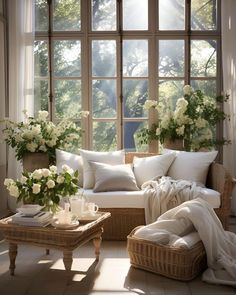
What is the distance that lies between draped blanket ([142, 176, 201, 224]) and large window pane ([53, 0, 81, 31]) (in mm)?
2484

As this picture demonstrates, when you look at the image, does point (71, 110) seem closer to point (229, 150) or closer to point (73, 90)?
point (73, 90)

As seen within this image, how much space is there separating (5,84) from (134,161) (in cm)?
186

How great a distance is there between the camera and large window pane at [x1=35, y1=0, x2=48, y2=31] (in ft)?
17.7

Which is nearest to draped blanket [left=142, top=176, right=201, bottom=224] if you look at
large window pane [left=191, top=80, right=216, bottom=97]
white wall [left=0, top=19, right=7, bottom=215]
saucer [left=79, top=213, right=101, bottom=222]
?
saucer [left=79, top=213, right=101, bottom=222]

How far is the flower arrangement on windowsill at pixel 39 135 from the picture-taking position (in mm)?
4684

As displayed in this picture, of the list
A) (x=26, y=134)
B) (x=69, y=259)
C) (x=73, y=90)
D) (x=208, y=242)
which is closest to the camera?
(x=69, y=259)

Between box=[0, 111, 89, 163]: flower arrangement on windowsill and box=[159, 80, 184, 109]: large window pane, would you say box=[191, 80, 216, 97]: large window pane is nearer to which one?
box=[159, 80, 184, 109]: large window pane

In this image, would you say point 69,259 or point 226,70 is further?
point 226,70

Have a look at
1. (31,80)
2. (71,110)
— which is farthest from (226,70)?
(31,80)

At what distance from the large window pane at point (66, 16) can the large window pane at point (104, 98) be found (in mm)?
765

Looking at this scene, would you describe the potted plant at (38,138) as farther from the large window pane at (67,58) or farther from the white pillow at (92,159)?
the large window pane at (67,58)

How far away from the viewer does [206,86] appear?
5.45 m

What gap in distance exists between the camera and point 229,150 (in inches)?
201

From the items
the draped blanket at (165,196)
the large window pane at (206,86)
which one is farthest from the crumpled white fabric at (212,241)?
the large window pane at (206,86)
